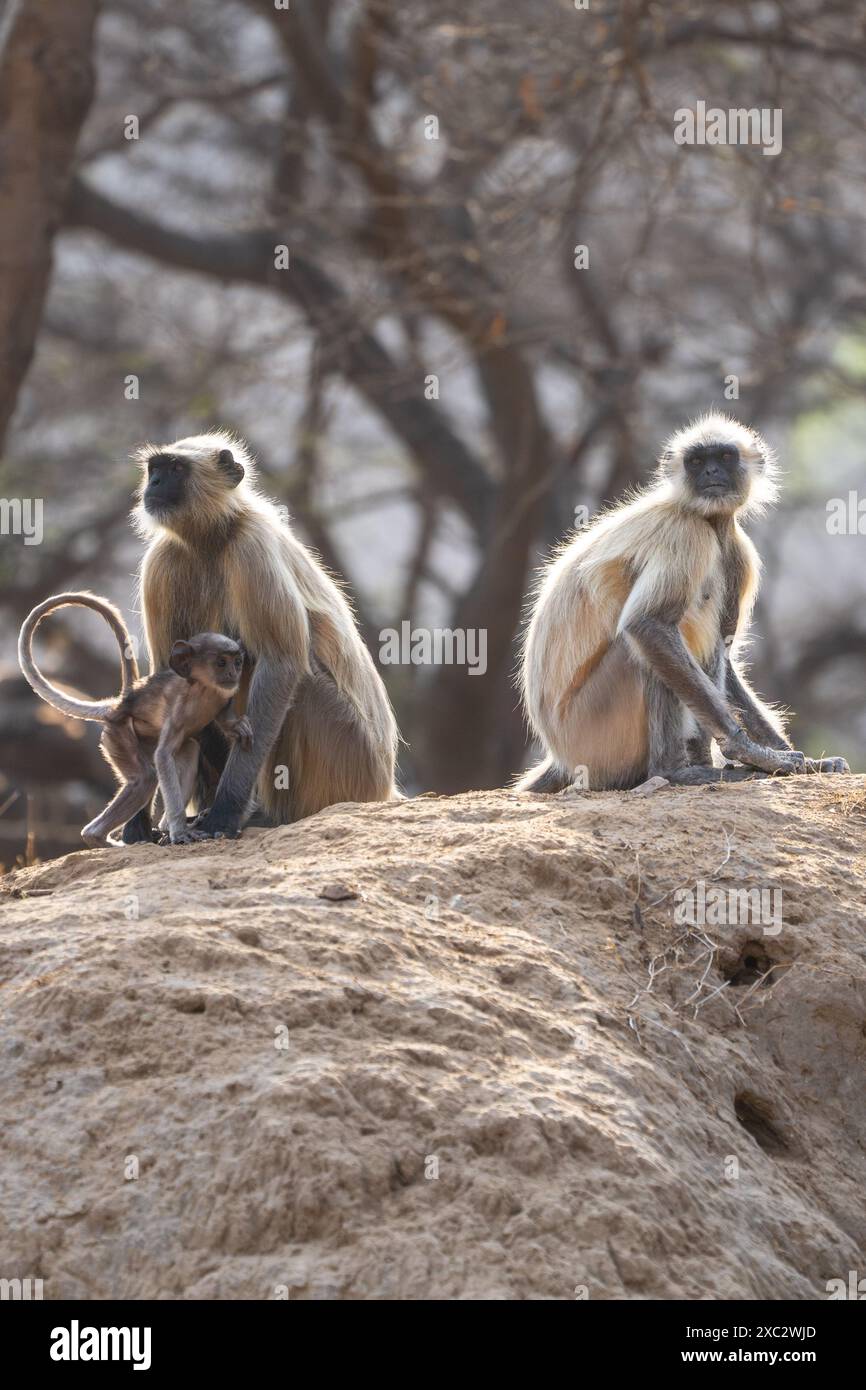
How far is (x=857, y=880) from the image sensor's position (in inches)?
194

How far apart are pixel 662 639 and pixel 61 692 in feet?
6.73

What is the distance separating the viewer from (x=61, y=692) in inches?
239

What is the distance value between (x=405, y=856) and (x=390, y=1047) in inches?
38.3

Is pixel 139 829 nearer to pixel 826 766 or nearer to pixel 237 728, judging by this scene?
pixel 237 728

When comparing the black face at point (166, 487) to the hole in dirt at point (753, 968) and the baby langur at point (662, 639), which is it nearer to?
the baby langur at point (662, 639)

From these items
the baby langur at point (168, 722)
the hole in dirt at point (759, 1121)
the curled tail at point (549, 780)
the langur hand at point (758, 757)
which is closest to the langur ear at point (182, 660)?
the baby langur at point (168, 722)

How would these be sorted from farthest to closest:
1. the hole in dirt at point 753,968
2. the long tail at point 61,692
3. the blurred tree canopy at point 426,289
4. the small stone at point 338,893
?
1. the blurred tree canopy at point 426,289
2. the long tail at point 61,692
3. the hole in dirt at point 753,968
4. the small stone at point 338,893

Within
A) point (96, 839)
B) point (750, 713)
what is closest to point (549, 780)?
point (750, 713)

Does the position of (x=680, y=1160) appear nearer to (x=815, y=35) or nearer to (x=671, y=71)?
(x=815, y=35)

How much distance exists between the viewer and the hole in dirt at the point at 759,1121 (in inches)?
165

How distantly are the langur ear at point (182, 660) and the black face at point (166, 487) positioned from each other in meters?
0.56

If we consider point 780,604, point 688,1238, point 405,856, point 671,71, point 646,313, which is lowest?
point 688,1238

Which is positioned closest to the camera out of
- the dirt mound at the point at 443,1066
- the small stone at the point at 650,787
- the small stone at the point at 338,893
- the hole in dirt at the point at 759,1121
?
the dirt mound at the point at 443,1066

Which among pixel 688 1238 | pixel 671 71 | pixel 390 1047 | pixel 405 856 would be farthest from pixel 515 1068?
pixel 671 71
